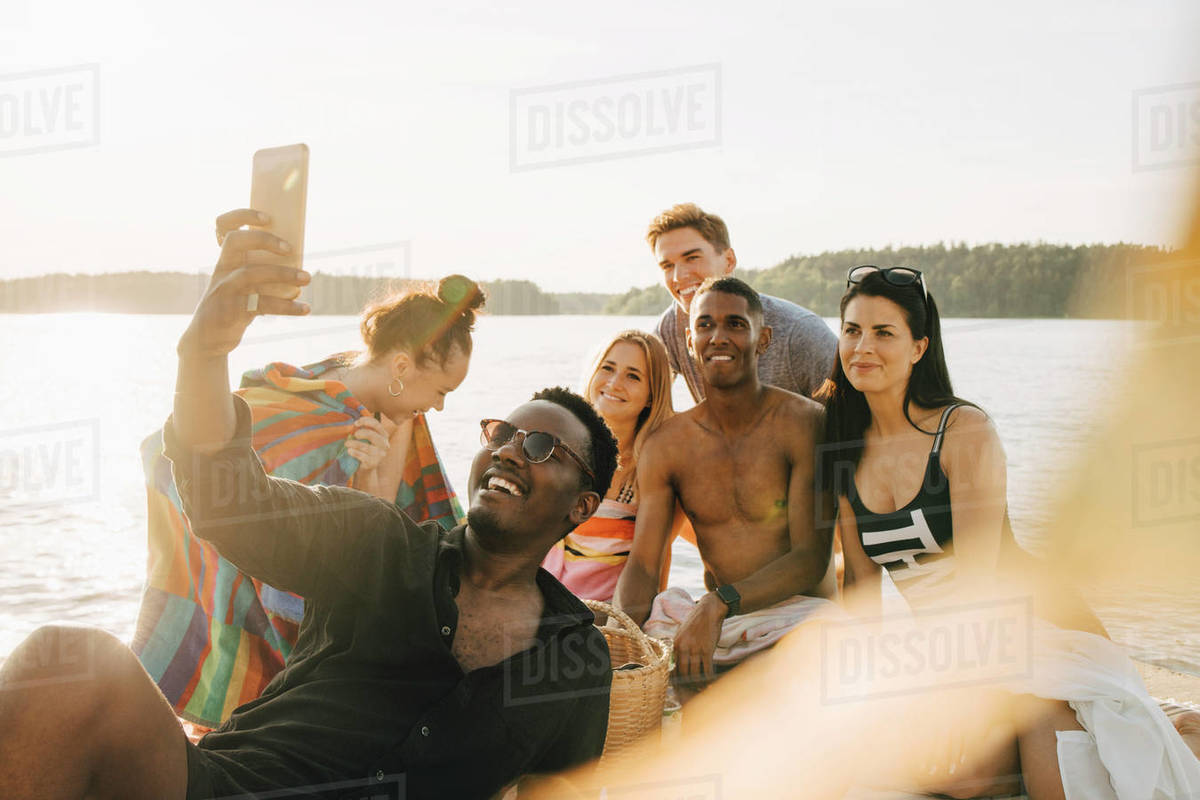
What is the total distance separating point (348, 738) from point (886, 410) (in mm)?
2419

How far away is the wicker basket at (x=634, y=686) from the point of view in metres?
3.20

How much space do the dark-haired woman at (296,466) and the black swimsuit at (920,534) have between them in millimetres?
1873

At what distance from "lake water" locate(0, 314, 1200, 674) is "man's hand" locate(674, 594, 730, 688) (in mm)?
1830

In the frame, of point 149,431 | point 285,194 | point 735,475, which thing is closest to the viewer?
point 285,194

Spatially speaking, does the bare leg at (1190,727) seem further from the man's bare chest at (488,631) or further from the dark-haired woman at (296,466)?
the dark-haired woman at (296,466)

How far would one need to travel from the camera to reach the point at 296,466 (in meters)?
3.83

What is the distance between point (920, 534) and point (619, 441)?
166 centimetres

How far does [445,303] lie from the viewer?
4.29 meters

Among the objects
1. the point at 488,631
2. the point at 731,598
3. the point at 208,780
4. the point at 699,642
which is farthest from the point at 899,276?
the point at 208,780

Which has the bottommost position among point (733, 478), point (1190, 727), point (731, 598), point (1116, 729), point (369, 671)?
point (1190, 727)

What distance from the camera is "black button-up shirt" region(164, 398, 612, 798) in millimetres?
2240

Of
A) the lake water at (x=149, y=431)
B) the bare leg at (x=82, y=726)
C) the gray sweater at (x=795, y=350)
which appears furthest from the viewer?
the lake water at (x=149, y=431)

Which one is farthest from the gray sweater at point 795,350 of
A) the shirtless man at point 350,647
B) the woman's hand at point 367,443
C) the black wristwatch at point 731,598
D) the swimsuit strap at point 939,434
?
the shirtless man at point 350,647

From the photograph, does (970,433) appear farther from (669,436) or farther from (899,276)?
(669,436)
